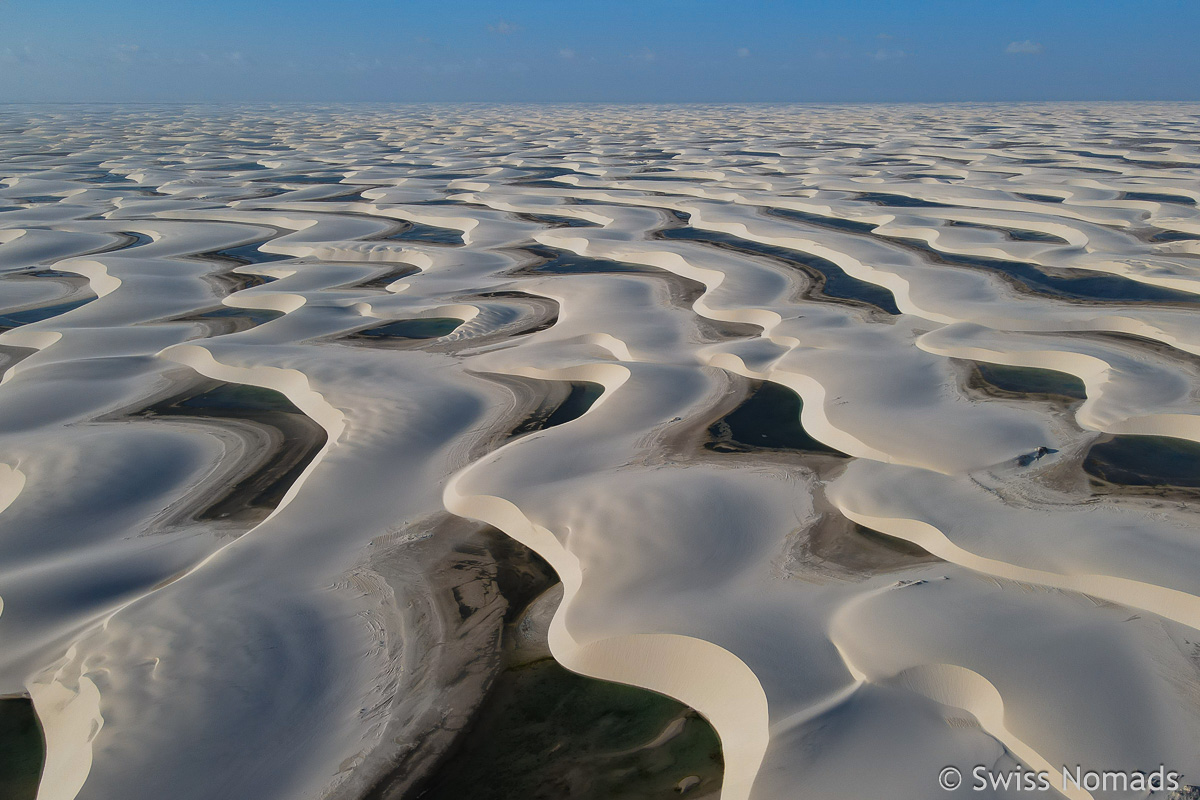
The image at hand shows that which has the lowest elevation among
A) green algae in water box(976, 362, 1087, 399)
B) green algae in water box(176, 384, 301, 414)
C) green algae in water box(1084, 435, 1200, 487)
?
green algae in water box(176, 384, 301, 414)

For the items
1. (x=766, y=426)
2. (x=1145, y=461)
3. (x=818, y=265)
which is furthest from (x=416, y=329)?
(x=1145, y=461)

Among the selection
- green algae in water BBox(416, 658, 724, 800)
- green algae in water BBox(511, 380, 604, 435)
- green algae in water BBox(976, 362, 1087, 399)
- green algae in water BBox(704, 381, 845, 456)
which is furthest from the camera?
green algae in water BBox(976, 362, 1087, 399)

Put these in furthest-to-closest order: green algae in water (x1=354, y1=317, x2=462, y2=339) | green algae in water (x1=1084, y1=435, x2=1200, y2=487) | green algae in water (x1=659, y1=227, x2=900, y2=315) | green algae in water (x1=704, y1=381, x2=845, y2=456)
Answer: green algae in water (x1=659, y1=227, x2=900, y2=315)
green algae in water (x1=354, y1=317, x2=462, y2=339)
green algae in water (x1=704, y1=381, x2=845, y2=456)
green algae in water (x1=1084, y1=435, x2=1200, y2=487)

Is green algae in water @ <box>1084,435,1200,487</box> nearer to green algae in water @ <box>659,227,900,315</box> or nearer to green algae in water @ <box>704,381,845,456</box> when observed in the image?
green algae in water @ <box>704,381,845,456</box>

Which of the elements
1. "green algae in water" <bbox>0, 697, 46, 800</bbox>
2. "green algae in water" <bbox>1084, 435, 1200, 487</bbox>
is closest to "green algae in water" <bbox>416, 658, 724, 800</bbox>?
"green algae in water" <bbox>0, 697, 46, 800</bbox>

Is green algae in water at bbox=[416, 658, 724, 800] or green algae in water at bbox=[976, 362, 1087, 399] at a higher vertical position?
green algae in water at bbox=[976, 362, 1087, 399]

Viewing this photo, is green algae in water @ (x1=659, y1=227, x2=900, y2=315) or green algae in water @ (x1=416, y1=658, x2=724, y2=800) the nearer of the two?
green algae in water @ (x1=416, y1=658, x2=724, y2=800)

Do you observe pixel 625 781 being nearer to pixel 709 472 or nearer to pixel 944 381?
pixel 709 472
